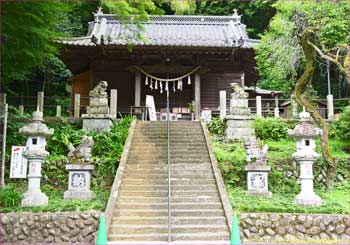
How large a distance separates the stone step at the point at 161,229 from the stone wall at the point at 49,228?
573 mm

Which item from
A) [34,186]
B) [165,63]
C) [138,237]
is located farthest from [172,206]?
[165,63]

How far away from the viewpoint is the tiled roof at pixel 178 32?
17641mm

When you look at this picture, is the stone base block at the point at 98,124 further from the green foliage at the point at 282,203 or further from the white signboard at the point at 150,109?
the green foliage at the point at 282,203

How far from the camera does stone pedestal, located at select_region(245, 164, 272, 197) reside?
33.2 feet

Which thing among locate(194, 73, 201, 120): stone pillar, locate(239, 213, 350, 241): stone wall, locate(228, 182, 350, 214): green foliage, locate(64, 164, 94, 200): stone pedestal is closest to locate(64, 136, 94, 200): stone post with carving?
locate(64, 164, 94, 200): stone pedestal

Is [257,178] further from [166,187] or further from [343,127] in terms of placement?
[343,127]

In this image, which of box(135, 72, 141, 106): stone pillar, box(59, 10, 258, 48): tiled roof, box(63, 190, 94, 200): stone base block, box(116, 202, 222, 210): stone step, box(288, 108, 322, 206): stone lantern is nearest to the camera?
box(116, 202, 222, 210): stone step

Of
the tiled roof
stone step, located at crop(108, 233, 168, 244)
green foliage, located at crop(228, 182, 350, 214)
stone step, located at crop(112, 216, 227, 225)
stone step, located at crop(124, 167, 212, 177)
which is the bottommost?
stone step, located at crop(108, 233, 168, 244)

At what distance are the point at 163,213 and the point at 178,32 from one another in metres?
14.8

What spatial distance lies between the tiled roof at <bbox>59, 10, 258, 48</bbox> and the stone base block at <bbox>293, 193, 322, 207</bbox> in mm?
9475

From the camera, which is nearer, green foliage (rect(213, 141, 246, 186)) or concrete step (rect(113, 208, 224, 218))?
concrete step (rect(113, 208, 224, 218))

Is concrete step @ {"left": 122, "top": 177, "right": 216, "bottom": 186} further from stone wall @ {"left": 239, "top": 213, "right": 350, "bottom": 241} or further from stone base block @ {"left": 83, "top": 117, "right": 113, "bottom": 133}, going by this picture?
stone base block @ {"left": 83, "top": 117, "right": 113, "bottom": 133}

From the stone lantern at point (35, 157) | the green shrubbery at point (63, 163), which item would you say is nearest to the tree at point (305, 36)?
the green shrubbery at point (63, 163)

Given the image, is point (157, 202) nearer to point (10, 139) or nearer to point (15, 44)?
point (15, 44)
